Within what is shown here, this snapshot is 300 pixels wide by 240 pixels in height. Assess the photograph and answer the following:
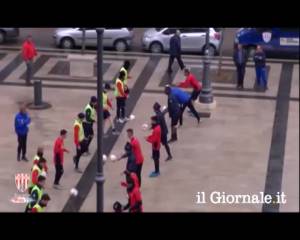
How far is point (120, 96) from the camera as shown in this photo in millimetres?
18281

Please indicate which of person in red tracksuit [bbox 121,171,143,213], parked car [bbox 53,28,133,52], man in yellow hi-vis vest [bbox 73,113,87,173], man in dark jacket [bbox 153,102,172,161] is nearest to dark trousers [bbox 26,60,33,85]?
parked car [bbox 53,28,133,52]

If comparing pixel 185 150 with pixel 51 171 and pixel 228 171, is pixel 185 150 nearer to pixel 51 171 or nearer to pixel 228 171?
pixel 228 171

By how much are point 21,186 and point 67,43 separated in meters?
12.7

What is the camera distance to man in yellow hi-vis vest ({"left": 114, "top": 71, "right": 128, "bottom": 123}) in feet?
59.3

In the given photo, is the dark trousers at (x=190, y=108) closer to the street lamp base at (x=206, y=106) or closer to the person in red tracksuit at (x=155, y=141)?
the street lamp base at (x=206, y=106)

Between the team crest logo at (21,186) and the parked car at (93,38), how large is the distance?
11615mm

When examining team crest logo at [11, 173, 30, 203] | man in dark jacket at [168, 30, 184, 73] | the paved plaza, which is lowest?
team crest logo at [11, 173, 30, 203]

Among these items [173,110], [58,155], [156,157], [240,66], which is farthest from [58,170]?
[240,66]

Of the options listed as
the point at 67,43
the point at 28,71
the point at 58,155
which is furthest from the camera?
the point at 67,43

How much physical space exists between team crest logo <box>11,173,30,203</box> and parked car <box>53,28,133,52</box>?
1161 cm

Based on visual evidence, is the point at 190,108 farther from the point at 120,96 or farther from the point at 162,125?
the point at 162,125

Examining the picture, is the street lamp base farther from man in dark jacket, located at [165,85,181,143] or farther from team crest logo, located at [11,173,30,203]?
team crest logo, located at [11,173,30,203]

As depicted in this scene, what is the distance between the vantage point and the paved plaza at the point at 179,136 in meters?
14.8
